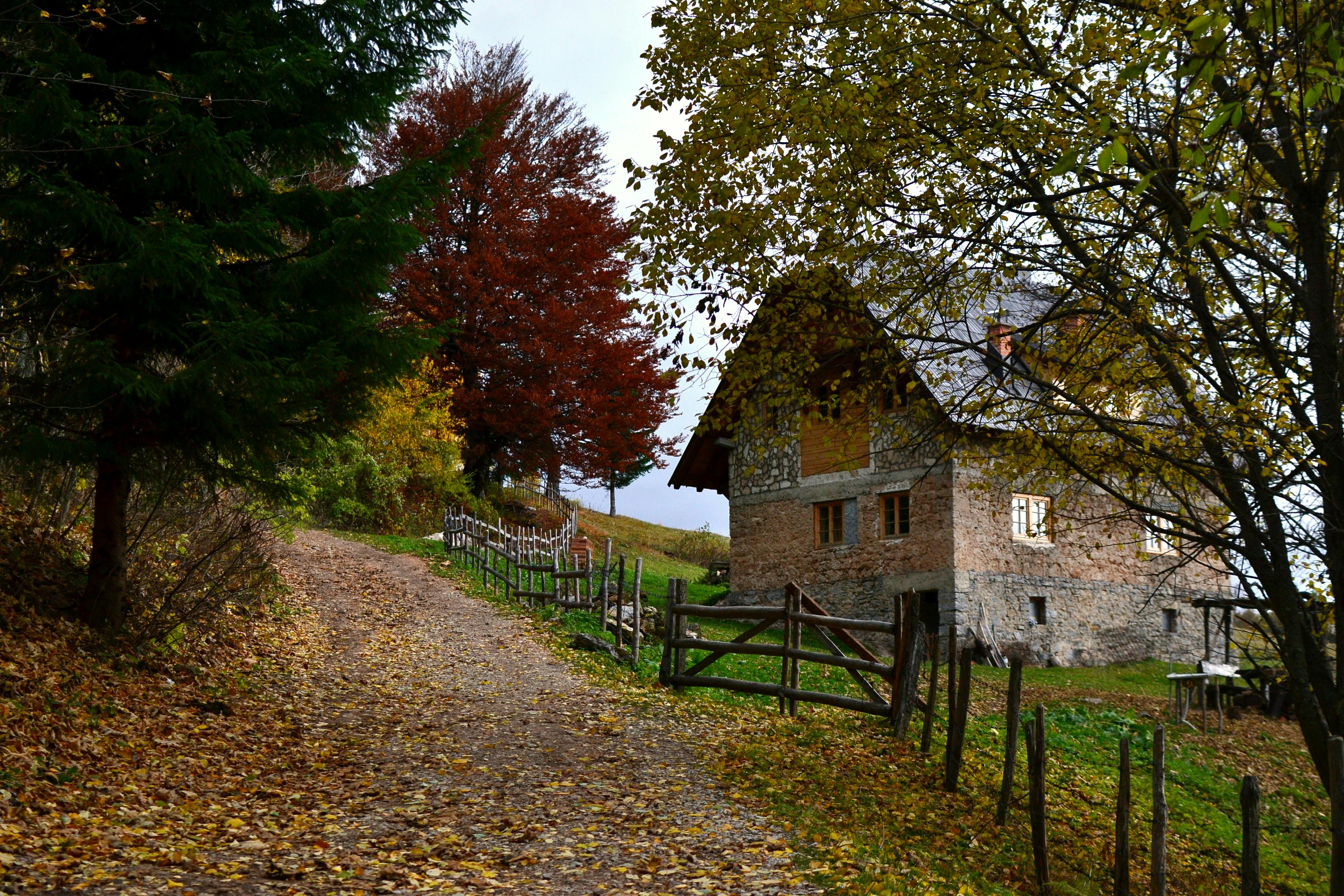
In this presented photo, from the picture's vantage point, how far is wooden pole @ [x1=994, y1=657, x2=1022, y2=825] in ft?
28.5

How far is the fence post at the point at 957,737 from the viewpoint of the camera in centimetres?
934

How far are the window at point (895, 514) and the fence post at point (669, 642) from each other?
10.3 metres

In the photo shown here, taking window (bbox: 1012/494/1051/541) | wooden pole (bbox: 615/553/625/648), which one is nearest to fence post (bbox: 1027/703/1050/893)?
wooden pole (bbox: 615/553/625/648)

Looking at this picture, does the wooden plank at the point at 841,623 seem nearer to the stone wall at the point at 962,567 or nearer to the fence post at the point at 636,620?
the fence post at the point at 636,620

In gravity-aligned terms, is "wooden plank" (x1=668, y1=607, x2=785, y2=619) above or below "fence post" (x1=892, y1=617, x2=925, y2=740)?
above

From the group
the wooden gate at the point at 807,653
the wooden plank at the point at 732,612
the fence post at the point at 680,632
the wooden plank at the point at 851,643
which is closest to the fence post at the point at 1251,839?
the wooden gate at the point at 807,653

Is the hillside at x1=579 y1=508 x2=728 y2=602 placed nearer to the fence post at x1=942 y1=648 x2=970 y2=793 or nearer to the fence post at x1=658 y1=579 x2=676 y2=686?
the fence post at x1=658 y1=579 x2=676 y2=686

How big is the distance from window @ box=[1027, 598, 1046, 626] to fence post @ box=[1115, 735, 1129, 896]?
15.9 metres

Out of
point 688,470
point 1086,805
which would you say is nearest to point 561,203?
point 688,470

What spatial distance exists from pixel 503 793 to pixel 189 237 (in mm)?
5620

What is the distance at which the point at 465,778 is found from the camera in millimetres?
8633

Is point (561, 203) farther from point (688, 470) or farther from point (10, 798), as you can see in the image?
point (10, 798)

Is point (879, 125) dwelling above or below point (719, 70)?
below

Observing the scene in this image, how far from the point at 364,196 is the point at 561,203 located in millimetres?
20786
